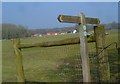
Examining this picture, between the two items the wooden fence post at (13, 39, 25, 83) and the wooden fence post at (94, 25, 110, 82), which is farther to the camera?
the wooden fence post at (13, 39, 25, 83)

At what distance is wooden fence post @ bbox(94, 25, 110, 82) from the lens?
6.35 meters

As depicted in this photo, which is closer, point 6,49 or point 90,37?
point 90,37

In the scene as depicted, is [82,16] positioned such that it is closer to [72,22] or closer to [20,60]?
[72,22]

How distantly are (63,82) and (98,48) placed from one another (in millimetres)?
2420

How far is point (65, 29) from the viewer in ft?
26.1

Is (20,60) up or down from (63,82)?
up

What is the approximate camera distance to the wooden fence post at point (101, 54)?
6.35 metres

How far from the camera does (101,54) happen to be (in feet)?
21.1

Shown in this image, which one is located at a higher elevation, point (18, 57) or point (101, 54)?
point (101, 54)

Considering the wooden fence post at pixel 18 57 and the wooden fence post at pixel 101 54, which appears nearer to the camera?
the wooden fence post at pixel 101 54

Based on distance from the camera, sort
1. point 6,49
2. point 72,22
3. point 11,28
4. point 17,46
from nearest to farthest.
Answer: point 72,22, point 17,46, point 11,28, point 6,49

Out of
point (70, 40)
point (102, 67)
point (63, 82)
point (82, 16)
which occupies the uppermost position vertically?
point (82, 16)

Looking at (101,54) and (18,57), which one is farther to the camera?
(18,57)

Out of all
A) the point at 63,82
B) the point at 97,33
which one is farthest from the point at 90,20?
the point at 63,82
